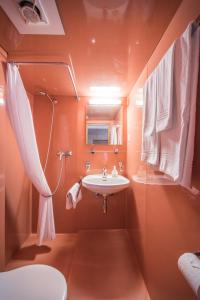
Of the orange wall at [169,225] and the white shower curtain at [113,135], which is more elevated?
the white shower curtain at [113,135]

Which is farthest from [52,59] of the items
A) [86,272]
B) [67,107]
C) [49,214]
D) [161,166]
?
[86,272]

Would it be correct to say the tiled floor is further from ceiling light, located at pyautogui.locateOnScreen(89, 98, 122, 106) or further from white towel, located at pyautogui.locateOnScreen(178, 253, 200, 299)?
ceiling light, located at pyautogui.locateOnScreen(89, 98, 122, 106)

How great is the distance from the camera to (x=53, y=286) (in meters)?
1.04

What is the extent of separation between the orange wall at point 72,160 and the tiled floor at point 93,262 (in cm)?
19

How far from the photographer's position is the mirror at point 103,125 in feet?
7.76

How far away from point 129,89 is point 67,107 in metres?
0.92

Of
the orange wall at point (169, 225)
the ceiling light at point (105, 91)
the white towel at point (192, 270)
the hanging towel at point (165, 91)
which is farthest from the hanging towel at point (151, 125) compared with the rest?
the ceiling light at point (105, 91)

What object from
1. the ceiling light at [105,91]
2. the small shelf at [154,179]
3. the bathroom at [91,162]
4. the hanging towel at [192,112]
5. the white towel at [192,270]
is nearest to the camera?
the white towel at [192,270]

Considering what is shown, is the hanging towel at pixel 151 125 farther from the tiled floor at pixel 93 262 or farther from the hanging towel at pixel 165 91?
the tiled floor at pixel 93 262

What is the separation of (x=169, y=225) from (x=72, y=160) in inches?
64.1

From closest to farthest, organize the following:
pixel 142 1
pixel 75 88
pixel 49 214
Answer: pixel 142 1 → pixel 49 214 → pixel 75 88

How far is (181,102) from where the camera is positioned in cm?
75

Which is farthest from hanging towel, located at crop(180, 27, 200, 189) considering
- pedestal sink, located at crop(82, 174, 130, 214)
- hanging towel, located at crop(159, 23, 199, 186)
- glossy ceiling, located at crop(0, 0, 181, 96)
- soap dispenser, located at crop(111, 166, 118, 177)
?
soap dispenser, located at crop(111, 166, 118, 177)

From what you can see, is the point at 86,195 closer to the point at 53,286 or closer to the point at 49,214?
the point at 49,214
